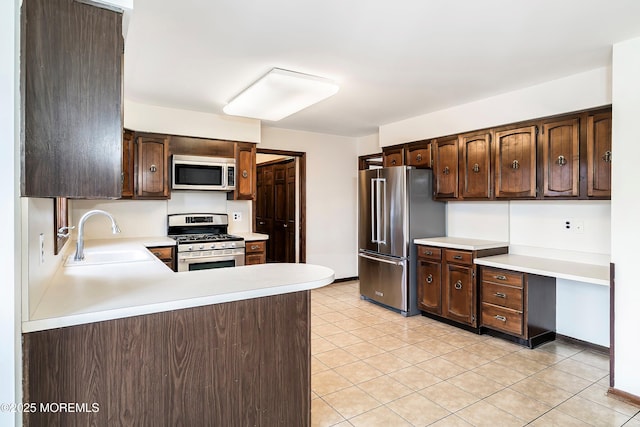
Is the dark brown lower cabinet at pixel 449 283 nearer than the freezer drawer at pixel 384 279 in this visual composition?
Yes

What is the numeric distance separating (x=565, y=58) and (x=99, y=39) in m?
3.05

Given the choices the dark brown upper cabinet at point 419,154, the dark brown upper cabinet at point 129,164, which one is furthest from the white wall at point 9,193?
the dark brown upper cabinet at point 419,154

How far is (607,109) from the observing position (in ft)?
9.25

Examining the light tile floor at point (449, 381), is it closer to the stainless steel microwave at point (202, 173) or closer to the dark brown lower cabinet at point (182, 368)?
the dark brown lower cabinet at point (182, 368)

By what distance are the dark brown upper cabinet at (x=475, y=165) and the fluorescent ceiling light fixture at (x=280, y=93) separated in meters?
1.64

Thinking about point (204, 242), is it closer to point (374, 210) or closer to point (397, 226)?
point (374, 210)

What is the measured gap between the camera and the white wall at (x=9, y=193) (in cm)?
108

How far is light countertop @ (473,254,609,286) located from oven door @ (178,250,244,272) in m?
2.57

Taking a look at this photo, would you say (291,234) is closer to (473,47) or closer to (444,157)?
(444,157)

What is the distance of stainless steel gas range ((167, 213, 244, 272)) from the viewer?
3.96 metres

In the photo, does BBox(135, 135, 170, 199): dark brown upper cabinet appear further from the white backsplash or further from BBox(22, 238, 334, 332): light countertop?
BBox(22, 238, 334, 332): light countertop

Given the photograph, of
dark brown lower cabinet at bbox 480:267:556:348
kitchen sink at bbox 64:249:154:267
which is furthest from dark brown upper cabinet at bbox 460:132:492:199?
kitchen sink at bbox 64:249:154:267

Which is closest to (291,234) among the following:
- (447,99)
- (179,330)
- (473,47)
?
(447,99)

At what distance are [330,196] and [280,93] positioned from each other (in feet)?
9.16
